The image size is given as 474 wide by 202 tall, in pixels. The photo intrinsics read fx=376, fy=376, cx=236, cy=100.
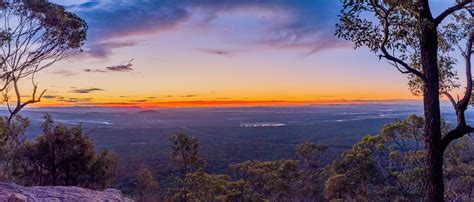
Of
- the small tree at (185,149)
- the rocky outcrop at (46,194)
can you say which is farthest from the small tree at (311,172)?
the rocky outcrop at (46,194)

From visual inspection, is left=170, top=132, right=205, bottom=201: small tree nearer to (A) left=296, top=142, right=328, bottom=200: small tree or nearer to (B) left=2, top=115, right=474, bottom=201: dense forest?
(B) left=2, top=115, right=474, bottom=201: dense forest

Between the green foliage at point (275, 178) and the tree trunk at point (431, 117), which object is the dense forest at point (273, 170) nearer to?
the green foliage at point (275, 178)

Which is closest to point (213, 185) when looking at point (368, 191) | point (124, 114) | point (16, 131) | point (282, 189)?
point (282, 189)

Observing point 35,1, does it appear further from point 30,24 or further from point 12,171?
point 12,171

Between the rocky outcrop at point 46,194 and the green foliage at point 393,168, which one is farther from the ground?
the rocky outcrop at point 46,194

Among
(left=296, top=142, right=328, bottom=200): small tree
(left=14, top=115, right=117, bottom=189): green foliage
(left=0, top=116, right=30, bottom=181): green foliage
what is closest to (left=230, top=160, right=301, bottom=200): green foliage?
(left=296, top=142, right=328, bottom=200): small tree

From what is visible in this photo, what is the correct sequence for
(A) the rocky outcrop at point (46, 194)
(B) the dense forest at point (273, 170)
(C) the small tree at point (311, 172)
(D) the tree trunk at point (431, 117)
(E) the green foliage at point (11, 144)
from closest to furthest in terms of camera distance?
(D) the tree trunk at point (431, 117) → (A) the rocky outcrop at point (46, 194) → (E) the green foliage at point (11, 144) → (B) the dense forest at point (273, 170) → (C) the small tree at point (311, 172)
